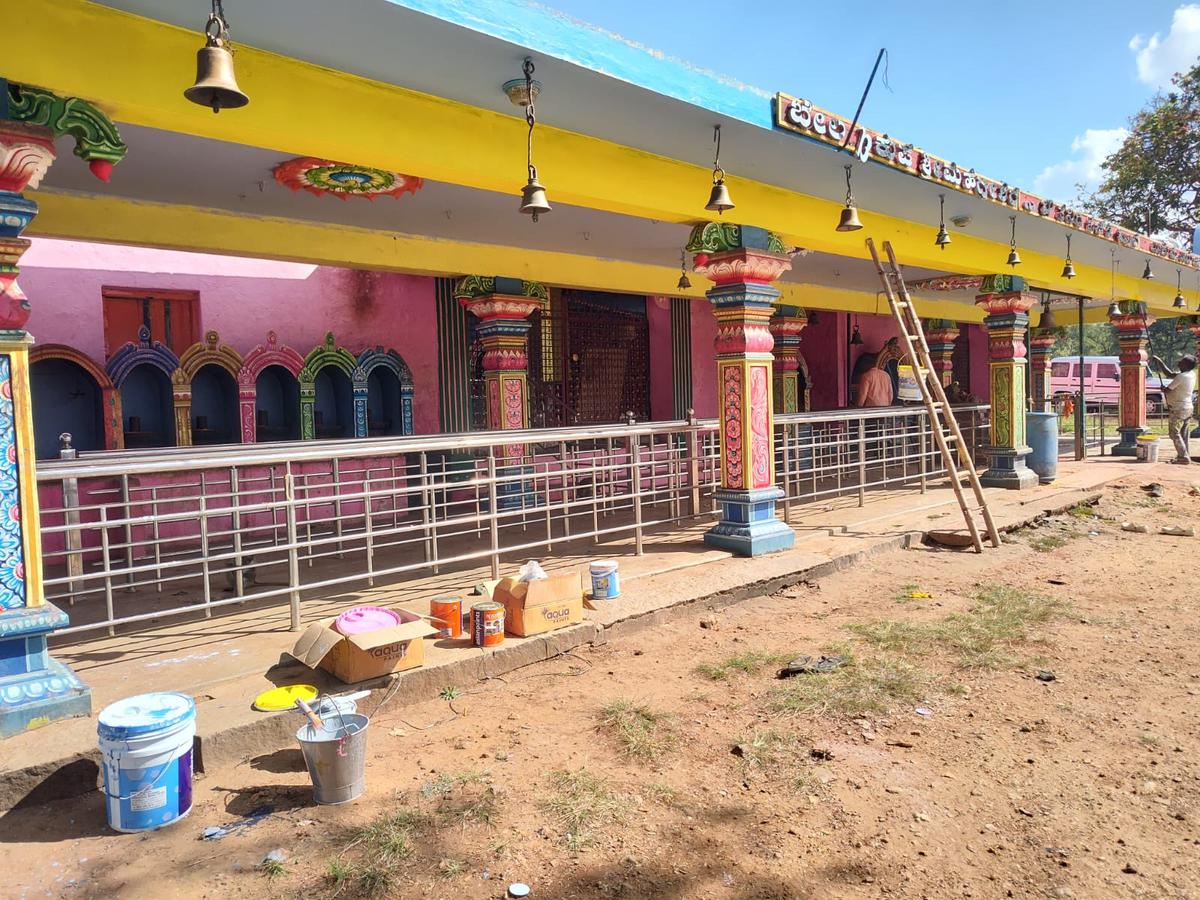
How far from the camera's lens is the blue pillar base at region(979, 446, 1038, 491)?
10070mm

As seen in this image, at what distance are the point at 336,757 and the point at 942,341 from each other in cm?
1548

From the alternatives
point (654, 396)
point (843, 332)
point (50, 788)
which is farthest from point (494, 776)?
point (843, 332)

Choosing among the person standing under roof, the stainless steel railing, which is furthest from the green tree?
the stainless steel railing

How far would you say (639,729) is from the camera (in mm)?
3576

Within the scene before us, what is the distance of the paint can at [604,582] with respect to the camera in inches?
204

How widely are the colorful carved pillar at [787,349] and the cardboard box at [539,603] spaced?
356 inches

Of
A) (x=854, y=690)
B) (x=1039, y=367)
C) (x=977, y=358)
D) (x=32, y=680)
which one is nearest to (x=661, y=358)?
(x=854, y=690)

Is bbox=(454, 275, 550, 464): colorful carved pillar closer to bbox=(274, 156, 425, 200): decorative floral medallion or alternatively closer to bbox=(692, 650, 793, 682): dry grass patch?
bbox=(274, 156, 425, 200): decorative floral medallion

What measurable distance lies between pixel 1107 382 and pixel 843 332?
1493cm

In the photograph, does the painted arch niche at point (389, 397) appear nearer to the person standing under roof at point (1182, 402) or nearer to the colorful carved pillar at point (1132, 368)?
the person standing under roof at point (1182, 402)

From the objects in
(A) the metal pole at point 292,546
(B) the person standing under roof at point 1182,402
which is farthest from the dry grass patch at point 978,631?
(B) the person standing under roof at point 1182,402

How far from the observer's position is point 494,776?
319 cm

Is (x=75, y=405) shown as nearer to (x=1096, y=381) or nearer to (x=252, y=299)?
(x=252, y=299)

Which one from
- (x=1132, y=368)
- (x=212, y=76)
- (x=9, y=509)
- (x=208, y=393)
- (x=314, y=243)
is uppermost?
(x=314, y=243)
